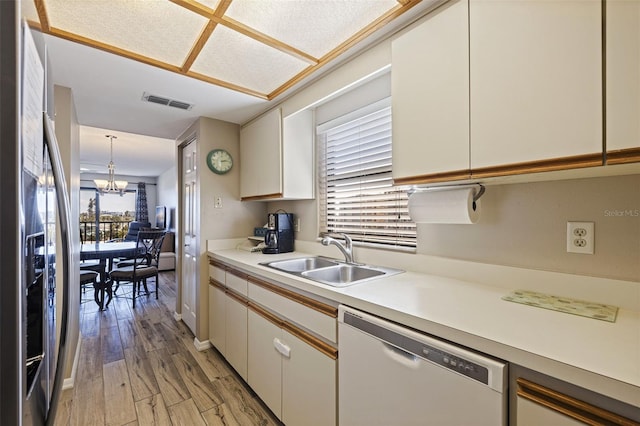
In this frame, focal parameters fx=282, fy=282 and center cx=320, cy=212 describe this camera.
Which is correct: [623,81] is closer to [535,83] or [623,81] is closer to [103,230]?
[535,83]

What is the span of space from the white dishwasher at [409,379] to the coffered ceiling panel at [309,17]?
137 centimetres

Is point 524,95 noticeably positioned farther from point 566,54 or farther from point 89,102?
point 89,102

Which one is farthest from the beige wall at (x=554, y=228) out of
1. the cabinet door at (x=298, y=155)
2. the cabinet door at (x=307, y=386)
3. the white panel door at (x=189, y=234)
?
the white panel door at (x=189, y=234)

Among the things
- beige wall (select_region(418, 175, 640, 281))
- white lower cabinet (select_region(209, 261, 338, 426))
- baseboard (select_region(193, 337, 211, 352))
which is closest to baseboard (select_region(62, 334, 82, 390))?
baseboard (select_region(193, 337, 211, 352))

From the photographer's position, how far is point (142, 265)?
443cm

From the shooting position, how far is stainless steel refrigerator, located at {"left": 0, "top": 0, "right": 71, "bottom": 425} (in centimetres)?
46

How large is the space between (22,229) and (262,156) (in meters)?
2.07

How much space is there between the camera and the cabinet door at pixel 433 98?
111cm

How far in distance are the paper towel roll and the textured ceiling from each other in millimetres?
867

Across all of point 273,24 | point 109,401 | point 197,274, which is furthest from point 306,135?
point 109,401

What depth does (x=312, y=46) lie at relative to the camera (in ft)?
5.31

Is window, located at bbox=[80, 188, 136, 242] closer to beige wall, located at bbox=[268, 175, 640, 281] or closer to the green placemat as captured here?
beige wall, located at bbox=[268, 175, 640, 281]

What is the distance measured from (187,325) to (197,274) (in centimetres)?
80

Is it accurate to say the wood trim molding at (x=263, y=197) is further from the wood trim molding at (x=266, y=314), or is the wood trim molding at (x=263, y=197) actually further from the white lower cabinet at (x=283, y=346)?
the wood trim molding at (x=266, y=314)
